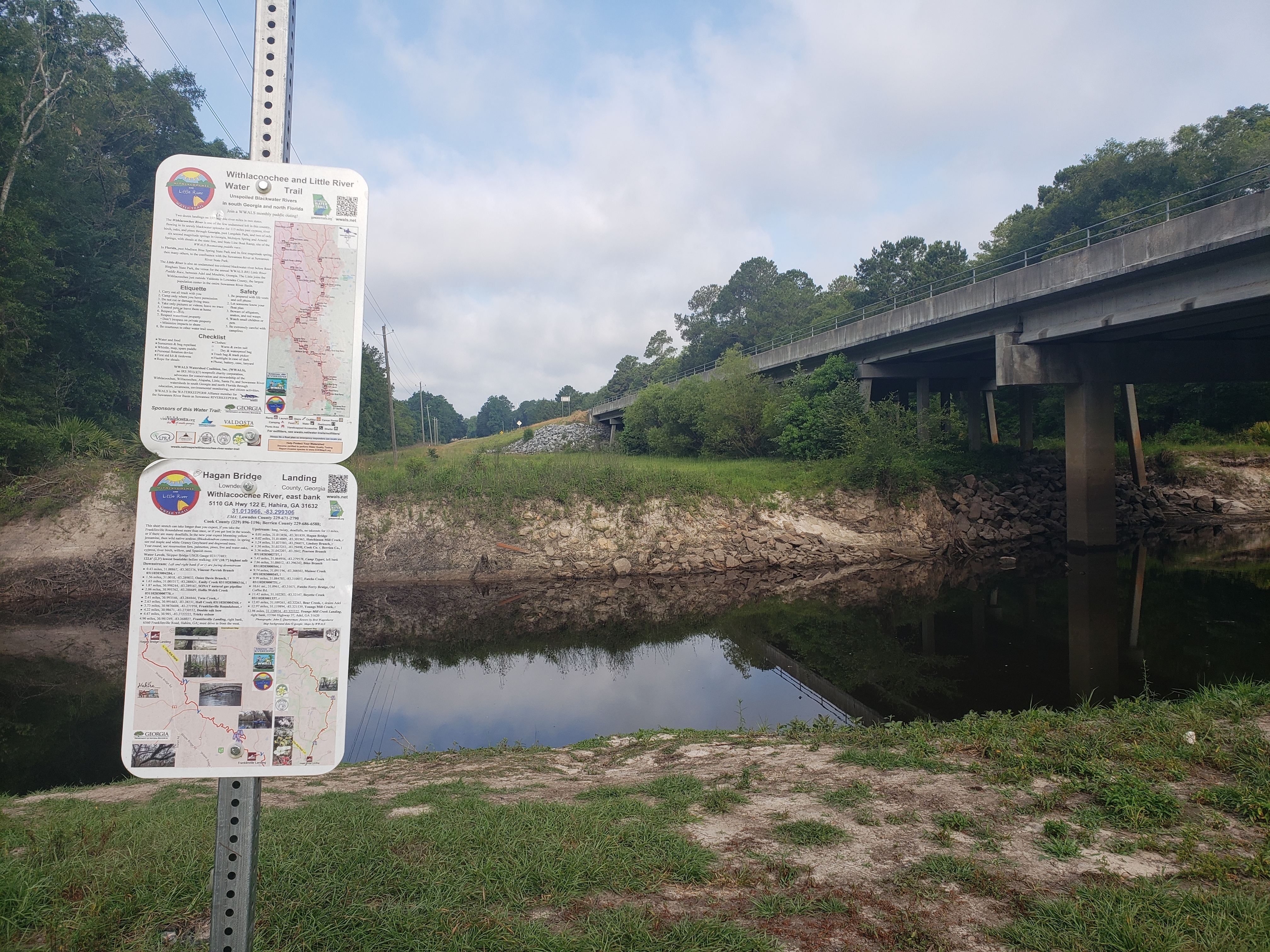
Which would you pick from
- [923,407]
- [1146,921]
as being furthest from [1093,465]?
[1146,921]

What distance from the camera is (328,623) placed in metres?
2.74

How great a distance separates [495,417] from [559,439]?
432 ft

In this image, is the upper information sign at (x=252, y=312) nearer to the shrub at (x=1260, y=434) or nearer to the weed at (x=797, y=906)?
the weed at (x=797, y=906)

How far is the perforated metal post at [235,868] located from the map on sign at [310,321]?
1492 millimetres

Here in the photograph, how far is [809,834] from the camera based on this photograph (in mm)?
4805

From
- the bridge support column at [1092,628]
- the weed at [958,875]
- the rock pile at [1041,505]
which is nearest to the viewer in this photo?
the weed at [958,875]

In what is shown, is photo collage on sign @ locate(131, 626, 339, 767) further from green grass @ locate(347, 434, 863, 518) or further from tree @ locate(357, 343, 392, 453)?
tree @ locate(357, 343, 392, 453)

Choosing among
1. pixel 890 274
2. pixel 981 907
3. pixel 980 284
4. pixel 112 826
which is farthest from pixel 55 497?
pixel 890 274

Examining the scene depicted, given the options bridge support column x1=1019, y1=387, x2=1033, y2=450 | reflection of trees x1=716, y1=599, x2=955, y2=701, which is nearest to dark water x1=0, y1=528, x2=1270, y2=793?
reflection of trees x1=716, y1=599, x2=955, y2=701

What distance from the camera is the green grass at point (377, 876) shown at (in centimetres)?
339

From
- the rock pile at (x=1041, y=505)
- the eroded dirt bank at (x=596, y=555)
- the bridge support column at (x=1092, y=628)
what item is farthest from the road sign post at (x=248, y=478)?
the rock pile at (x=1041, y=505)

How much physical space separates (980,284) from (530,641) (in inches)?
737

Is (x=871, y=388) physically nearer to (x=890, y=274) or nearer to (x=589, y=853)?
(x=589, y=853)

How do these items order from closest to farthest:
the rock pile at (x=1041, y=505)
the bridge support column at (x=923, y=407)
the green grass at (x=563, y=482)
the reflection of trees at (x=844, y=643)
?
the reflection of trees at (x=844, y=643) < the green grass at (x=563, y=482) < the rock pile at (x=1041, y=505) < the bridge support column at (x=923, y=407)
